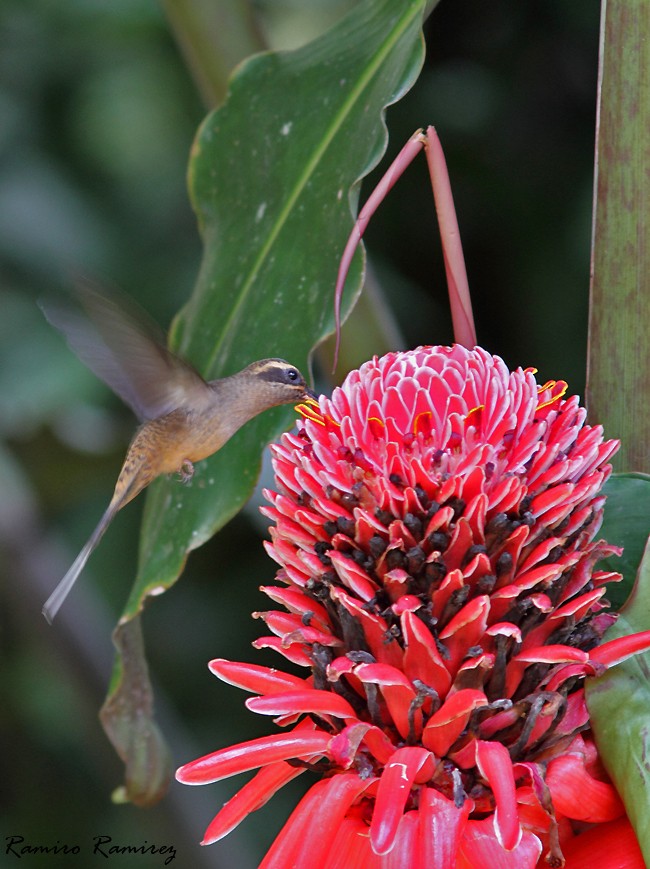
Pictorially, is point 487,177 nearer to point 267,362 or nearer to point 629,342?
point 267,362

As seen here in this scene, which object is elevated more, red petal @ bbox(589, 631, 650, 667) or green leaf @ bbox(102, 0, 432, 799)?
green leaf @ bbox(102, 0, 432, 799)

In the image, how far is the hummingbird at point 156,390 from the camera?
32.3 inches

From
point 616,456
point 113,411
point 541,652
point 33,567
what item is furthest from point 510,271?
point 541,652

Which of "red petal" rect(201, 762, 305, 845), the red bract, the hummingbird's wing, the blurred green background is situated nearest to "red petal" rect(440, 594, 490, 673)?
the red bract

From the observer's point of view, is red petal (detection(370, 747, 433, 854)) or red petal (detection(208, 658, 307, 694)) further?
red petal (detection(208, 658, 307, 694))

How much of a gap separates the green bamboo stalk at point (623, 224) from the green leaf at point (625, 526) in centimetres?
3

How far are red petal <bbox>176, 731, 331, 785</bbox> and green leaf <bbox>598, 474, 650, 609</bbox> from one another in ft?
0.73

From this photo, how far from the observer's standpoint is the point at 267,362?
2.66ft

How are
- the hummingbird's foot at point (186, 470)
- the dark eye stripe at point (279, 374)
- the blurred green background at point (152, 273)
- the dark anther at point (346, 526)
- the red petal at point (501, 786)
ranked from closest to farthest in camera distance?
the red petal at point (501, 786), the dark anther at point (346, 526), the dark eye stripe at point (279, 374), the hummingbird's foot at point (186, 470), the blurred green background at point (152, 273)

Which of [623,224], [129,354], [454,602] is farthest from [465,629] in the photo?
[129,354]

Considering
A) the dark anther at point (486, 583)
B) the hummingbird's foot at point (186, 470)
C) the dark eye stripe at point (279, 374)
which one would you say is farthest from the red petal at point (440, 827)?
the hummingbird's foot at point (186, 470)

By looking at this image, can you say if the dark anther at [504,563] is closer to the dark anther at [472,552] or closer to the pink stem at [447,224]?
the dark anther at [472,552]

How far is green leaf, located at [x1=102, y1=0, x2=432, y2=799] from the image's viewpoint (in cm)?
82

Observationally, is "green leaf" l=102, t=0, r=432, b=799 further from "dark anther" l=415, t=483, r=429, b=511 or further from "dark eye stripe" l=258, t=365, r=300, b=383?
"dark anther" l=415, t=483, r=429, b=511
